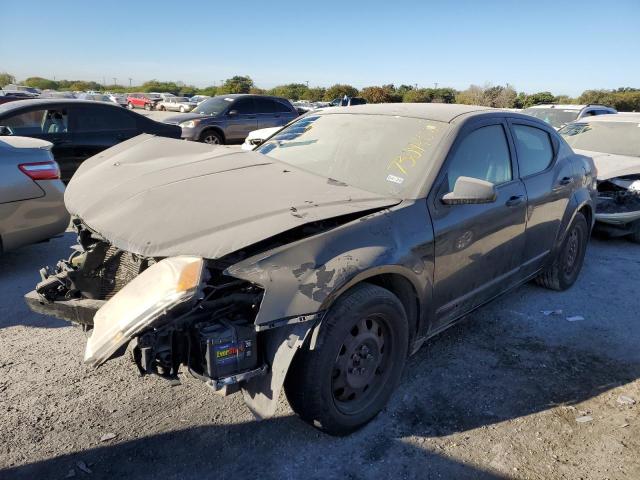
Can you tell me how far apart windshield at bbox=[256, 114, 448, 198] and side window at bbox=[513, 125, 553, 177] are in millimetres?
926

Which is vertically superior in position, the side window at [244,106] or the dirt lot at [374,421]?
the side window at [244,106]

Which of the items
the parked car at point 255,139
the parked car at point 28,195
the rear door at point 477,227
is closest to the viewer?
the rear door at point 477,227

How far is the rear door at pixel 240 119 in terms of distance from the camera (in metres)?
12.9

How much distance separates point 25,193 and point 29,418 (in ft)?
8.00

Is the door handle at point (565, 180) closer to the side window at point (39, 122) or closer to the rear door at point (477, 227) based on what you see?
the rear door at point (477, 227)

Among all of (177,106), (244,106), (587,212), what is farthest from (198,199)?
(177,106)

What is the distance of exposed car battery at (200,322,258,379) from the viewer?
2160 mm

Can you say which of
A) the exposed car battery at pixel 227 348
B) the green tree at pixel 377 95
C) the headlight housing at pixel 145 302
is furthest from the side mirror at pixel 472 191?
the green tree at pixel 377 95

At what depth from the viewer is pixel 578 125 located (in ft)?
26.1

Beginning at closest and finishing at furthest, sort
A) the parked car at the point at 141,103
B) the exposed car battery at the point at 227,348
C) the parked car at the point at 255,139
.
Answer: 1. the exposed car battery at the point at 227,348
2. the parked car at the point at 255,139
3. the parked car at the point at 141,103

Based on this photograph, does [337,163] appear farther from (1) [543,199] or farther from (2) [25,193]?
(2) [25,193]

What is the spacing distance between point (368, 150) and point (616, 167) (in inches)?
188

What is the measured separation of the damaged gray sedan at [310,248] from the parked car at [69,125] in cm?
416

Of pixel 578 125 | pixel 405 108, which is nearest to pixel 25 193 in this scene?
pixel 405 108
